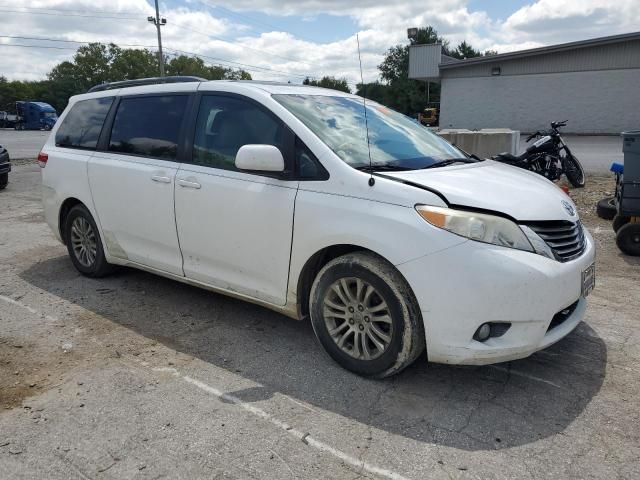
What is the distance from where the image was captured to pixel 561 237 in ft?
10.5

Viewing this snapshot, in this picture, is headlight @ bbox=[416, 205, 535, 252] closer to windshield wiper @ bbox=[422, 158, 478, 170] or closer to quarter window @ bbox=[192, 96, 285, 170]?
windshield wiper @ bbox=[422, 158, 478, 170]

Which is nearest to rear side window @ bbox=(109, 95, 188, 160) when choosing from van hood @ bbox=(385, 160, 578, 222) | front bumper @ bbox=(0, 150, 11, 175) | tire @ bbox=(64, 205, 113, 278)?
tire @ bbox=(64, 205, 113, 278)

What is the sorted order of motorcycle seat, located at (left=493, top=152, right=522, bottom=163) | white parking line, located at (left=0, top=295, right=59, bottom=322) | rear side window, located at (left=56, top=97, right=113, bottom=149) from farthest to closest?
motorcycle seat, located at (left=493, top=152, right=522, bottom=163) → rear side window, located at (left=56, top=97, right=113, bottom=149) → white parking line, located at (left=0, top=295, right=59, bottom=322)

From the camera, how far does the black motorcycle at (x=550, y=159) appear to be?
9.81m

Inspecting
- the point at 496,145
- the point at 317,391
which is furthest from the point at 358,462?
the point at 496,145

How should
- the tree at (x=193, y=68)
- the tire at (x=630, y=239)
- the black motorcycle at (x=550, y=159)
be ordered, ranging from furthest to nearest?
the tree at (x=193, y=68), the black motorcycle at (x=550, y=159), the tire at (x=630, y=239)

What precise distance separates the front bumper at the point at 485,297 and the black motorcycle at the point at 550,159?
23.2 ft

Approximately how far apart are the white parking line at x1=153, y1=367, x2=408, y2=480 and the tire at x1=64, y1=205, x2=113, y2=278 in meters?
2.08

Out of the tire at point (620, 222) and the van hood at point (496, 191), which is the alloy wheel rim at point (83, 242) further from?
the tire at point (620, 222)

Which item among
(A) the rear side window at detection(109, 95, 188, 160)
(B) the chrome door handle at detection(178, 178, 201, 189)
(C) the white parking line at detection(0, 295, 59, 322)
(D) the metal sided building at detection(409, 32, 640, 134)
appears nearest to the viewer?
(B) the chrome door handle at detection(178, 178, 201, 189)

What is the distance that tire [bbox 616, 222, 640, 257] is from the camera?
612cm

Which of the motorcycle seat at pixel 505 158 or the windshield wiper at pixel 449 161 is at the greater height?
the windshield wiper at pixel 449 161

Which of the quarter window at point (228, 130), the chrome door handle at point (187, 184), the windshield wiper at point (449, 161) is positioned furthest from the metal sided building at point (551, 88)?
the chrome door handle at point (187, 184)

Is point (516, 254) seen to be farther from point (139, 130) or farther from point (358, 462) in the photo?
point (139, 130)
